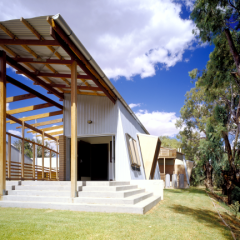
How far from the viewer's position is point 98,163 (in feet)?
43.6

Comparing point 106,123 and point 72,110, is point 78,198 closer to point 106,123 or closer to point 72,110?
point 72,110

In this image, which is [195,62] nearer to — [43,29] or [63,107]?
[63,107]

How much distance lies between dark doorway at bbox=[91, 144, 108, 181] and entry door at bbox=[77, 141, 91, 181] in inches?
11.3

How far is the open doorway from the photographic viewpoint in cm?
1266

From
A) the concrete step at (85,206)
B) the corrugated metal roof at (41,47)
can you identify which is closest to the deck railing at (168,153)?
the corrugated metal roof at (41,47)

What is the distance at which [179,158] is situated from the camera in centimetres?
2450

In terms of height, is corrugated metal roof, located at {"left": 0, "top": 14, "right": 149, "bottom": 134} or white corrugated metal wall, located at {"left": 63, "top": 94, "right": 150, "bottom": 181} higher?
corrugated metal roof, located at {"left": 0, "top": 14, "right": 149, "bottom": 134}

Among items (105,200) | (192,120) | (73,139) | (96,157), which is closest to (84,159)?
(96,157)

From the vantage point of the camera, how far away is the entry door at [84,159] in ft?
39.7

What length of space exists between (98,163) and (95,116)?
339 centimetres

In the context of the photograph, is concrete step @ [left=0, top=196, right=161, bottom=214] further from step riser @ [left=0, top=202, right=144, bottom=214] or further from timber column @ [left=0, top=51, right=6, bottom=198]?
timber column @ [left=0, top=51, right=6, bottom=198]

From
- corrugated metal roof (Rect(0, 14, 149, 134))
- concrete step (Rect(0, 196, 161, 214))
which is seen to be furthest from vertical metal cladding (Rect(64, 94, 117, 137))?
concrete step (Rect(0, 196, 161, 214))

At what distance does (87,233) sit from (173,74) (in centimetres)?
3011

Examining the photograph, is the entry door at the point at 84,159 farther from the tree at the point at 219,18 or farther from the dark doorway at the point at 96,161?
the tree at the point at 219,18
